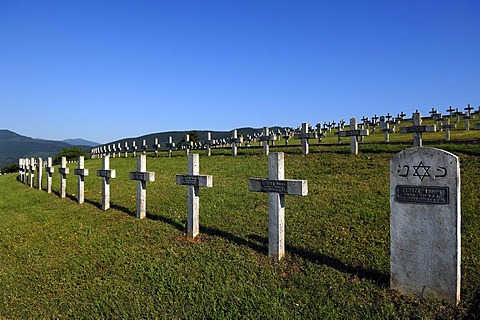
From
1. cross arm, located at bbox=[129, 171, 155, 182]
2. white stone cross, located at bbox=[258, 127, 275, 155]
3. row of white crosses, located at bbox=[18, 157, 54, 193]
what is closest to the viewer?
cross arm, located at bbox=[129, 171, 155, 182]

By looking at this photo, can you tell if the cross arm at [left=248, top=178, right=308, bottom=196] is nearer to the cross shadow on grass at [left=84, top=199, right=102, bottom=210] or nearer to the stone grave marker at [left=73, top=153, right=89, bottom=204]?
the cross shadow on grass at [left=84, top=199, right=102, bottom=210]

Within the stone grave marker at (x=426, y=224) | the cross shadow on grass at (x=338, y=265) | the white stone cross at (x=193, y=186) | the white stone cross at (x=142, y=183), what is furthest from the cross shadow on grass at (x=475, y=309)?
the white stone cross at (x=142, y=183)

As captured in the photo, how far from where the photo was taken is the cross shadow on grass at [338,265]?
223 inches

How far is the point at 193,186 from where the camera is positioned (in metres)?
8.44

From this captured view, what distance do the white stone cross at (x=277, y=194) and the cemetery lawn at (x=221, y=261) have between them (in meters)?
0.30

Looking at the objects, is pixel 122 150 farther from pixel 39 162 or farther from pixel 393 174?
pixel 393 174

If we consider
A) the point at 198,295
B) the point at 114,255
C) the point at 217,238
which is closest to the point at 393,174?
the point at 198,295

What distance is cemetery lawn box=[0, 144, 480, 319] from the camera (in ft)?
17.1

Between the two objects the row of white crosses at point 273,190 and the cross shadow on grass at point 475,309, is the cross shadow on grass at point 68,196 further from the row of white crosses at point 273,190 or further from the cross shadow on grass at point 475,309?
the cross shadow on grass at point 475,309

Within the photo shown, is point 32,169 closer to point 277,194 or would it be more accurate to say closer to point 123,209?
point 123,209

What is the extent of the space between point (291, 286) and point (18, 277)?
16.9 ft

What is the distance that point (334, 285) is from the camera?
5.52m

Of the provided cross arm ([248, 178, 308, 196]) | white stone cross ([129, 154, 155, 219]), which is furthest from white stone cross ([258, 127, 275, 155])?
cross arm ([248, 178, 308, 196])

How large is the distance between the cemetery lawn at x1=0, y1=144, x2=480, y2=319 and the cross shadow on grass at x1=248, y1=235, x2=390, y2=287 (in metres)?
0.02
